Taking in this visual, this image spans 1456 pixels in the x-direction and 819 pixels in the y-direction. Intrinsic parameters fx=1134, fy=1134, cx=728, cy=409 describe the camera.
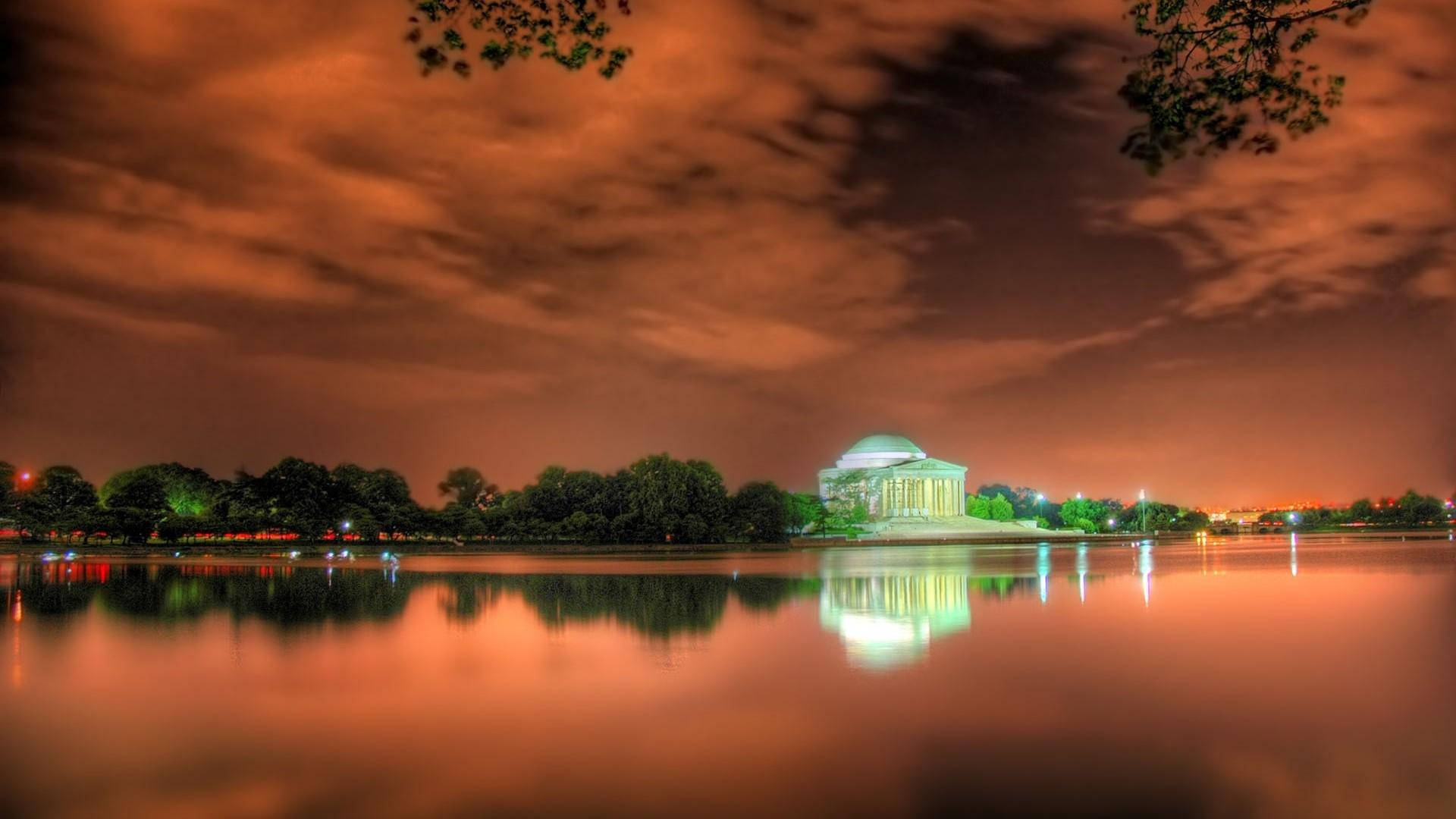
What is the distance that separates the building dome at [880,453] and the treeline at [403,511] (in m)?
→ 65.5

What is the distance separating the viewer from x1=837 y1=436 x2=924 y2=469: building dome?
17762cm

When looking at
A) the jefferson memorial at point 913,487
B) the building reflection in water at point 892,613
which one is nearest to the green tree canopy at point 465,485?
the jefferson memorial at point 913,487

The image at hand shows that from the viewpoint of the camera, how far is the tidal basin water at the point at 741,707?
12.2m

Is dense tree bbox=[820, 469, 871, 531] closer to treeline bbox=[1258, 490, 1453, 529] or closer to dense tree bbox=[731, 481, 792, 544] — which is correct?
dense tree bbox=[731, 481, 792, 544]

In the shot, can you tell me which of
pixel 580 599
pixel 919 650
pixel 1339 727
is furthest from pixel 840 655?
pixel 580 599

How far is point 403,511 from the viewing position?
103000 mm

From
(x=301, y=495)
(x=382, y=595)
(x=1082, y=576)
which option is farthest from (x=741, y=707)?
(x=301, y=495)

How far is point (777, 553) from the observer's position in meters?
80.3

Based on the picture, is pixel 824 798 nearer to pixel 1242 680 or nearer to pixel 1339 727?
pixel 1339 727

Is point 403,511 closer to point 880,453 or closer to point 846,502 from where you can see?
point 846,502

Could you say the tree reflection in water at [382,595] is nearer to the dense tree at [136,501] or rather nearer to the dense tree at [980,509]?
the dense tree at [136,501]

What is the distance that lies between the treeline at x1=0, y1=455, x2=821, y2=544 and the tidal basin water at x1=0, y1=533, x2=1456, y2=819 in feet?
204

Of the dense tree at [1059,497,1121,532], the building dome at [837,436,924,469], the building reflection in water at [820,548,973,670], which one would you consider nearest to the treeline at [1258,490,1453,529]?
the dense tree at [1059,497,1121,532]

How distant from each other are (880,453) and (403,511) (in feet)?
307
